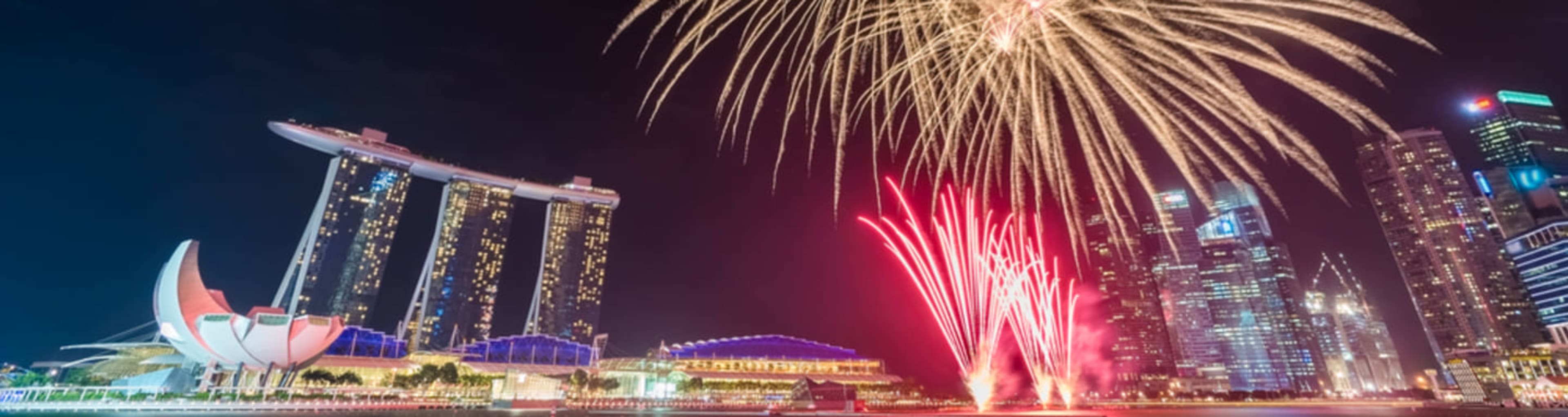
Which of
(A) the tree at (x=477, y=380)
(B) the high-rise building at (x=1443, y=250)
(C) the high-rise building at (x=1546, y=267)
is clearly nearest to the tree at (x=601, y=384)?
(A) the tree at (x=477, y=380)

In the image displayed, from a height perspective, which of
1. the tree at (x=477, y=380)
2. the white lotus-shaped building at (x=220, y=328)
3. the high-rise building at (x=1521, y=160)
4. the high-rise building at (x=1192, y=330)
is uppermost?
the high-rise building at (x=1521, y=160)

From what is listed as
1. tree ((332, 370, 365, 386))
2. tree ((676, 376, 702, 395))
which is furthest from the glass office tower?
tree ((676, 376, 702, 395))

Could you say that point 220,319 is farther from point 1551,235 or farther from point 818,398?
point 1551,235

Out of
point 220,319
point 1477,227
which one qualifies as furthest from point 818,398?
point 1477,227

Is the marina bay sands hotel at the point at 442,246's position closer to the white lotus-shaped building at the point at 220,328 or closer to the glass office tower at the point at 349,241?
the glass office tower at the point at 349,241

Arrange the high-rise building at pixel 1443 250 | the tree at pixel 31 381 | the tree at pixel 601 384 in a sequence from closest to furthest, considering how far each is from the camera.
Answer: the tree at pixel 31 381 < the tree at pixel 601 384 < the high-rise building at pixel 1443 250

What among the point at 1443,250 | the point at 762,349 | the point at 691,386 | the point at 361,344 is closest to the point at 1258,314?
the point at 1443,250
